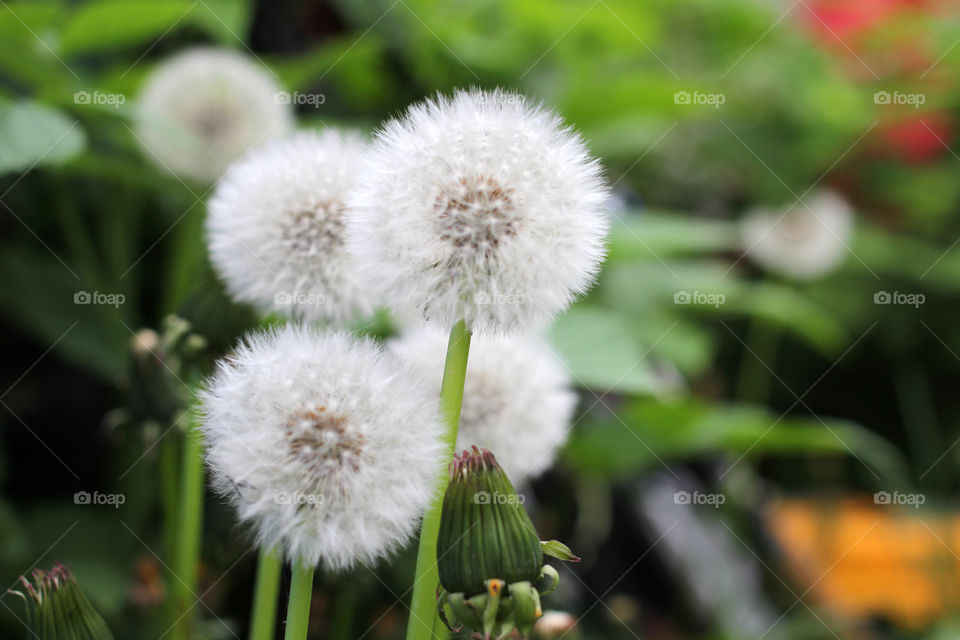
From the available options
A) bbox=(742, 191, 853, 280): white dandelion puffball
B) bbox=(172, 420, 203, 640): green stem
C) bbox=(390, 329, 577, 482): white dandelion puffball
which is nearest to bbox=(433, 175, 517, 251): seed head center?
bbox=(390, 329, 577, 482): white dandelion puffball

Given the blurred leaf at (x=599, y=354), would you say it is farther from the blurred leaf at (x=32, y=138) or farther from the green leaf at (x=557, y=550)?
the blurred leaf at (x=32, y=138)

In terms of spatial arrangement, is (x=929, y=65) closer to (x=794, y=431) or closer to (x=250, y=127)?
(x=794, y=431)

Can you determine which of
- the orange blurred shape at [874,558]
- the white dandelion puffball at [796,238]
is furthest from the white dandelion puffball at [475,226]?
the white dandelion puffball at [796,238]

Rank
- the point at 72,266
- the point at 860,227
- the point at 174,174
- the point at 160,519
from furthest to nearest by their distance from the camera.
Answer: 1. the point at 860,227
2. the point at 72,266
3. the point at 160,519
4. the point at 174,174


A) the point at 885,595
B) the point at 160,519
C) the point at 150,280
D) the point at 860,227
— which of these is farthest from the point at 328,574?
the point at 860,227

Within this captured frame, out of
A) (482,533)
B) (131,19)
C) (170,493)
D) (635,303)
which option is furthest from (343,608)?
(635,303)

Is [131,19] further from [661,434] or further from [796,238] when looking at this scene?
[796,238]

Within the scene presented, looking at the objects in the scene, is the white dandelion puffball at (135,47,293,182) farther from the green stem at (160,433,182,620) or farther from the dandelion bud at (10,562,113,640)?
the dandelion bud at (10,562,113,640)
